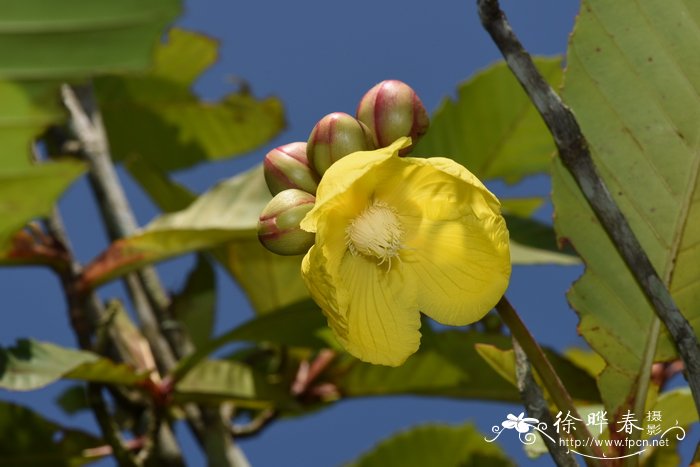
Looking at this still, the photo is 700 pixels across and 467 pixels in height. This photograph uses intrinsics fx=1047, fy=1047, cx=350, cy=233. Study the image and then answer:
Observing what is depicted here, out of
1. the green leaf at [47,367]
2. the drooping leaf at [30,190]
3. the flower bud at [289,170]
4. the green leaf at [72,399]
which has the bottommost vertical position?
the green leaf at [72,399]

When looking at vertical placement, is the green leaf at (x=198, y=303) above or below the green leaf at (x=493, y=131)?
below

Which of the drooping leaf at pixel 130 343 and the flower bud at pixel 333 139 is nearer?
the flower bud at pixel 333 139

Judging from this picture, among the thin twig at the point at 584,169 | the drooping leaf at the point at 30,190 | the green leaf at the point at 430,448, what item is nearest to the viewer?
the thin twig at the point at 584,169

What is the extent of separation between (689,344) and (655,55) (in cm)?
42

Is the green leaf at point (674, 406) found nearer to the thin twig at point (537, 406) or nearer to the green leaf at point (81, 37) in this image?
the thin twig at point (537, 406)

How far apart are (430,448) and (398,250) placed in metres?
1.30

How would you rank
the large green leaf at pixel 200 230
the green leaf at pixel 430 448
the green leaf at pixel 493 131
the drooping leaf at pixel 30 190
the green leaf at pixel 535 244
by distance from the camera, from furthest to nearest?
1. the green leaf at pixel 430 448
2. the green leaf at pixel 493 131
3. the large green leaf at pixel 200 230
4. the green leaf at pixel 535 244
5. the drooping leaf at pixel 30 190

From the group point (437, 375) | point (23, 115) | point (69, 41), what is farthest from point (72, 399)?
point (69, 41)

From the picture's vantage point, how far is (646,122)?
124cm

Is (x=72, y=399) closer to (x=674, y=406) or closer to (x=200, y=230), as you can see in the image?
(x=200, y=230)

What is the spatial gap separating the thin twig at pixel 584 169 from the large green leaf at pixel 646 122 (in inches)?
10.7

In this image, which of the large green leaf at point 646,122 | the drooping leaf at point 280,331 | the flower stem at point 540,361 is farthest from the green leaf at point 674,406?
the drooping leaf at point 280,331

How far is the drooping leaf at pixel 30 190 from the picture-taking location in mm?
1614

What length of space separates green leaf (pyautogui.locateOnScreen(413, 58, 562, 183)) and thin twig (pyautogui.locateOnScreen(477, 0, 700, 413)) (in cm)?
107
